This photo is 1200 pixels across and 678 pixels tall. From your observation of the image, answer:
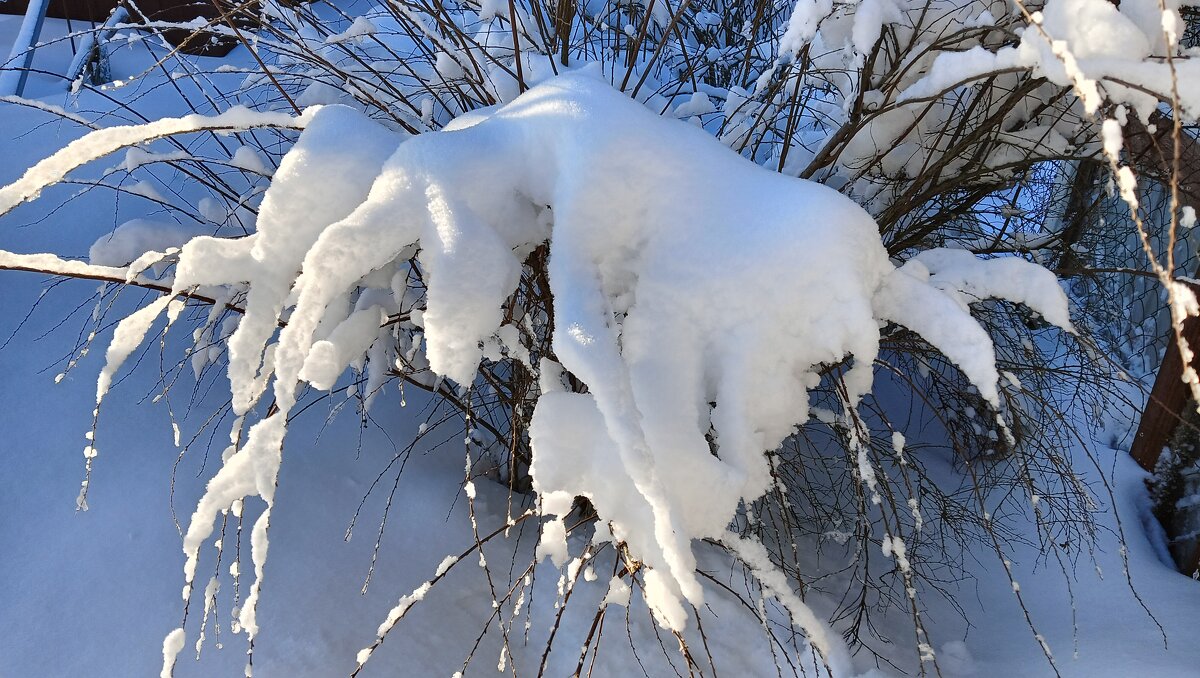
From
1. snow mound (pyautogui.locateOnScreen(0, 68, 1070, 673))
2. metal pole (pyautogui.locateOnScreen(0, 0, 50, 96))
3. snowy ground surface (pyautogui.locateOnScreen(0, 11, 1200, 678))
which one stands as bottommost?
snowy ground surface (pyautogui.locateOnScreen(0, 11, 1200, 678))

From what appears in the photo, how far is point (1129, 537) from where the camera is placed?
1757mm

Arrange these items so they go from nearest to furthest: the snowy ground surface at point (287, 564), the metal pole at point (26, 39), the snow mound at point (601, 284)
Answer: the snow mound at point (601, 284)
the snowy ground surface at point (287, 564)
the metal pole at point (26, 39)

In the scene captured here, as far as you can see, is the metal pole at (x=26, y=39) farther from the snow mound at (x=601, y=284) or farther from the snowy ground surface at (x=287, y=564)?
the snow mound at (x=601, y=284)

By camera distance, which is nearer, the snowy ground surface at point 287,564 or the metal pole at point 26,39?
the snowy ground surface at point 287,564

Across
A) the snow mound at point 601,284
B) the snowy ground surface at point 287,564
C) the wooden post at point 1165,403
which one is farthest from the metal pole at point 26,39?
the wooden post at point 1165,403

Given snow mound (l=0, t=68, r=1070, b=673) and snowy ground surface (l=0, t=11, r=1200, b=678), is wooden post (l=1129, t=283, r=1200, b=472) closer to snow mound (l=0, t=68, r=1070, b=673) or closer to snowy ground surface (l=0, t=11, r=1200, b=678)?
snowy ground surface (l=0, t=11, r=1200, b=678)

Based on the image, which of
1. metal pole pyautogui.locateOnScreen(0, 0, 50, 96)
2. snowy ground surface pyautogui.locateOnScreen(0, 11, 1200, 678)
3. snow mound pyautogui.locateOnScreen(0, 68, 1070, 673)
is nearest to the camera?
snow mound pyautogui.locateOnScreen(0, 68, 1070, 673)

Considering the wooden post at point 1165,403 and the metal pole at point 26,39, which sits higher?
the wooden post at point 1165,403

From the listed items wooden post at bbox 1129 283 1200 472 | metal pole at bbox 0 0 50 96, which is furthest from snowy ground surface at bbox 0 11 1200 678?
wooden post at bbox 1129 283 1200 472

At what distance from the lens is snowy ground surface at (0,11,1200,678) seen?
1101 mm

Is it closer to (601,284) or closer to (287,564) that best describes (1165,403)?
(601,284)

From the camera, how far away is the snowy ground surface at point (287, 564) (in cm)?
110

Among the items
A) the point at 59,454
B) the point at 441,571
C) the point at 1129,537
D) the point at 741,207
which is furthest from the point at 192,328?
the point at 1129,537

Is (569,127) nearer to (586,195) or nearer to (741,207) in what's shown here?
(586,195)
